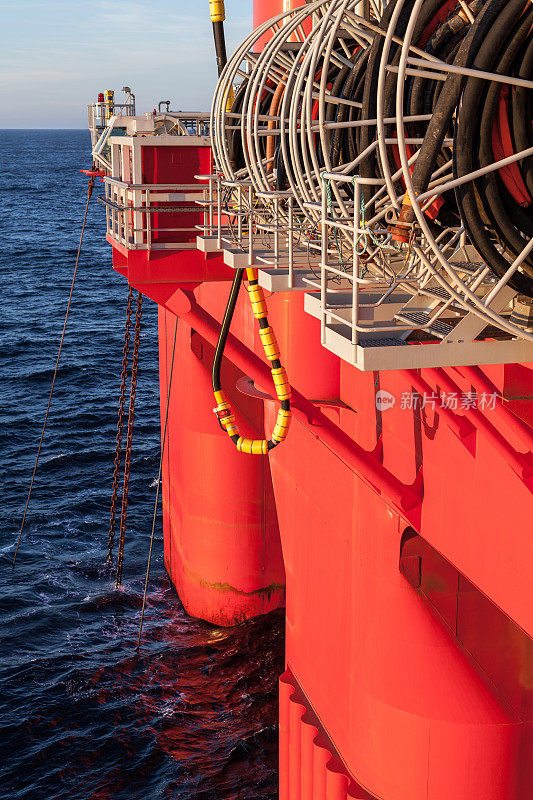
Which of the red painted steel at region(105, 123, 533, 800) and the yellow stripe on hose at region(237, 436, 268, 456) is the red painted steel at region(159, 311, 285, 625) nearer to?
the red painted steel at region(105, 123, 533, 800)

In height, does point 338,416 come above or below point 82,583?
above

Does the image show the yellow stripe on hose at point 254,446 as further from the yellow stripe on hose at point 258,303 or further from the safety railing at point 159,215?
the safety railing at point 159,215

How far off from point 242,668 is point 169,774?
3469mm

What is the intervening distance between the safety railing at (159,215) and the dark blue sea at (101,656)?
30.5 feet

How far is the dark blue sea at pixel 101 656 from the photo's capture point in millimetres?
16422

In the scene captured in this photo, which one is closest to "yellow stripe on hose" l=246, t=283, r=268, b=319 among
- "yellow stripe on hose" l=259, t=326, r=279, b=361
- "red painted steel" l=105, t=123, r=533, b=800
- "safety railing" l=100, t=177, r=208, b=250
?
"yellow stripe on hose" l=259, t=326, r=279, b=361

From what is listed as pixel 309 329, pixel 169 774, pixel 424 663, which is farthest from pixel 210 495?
pixel 424 663

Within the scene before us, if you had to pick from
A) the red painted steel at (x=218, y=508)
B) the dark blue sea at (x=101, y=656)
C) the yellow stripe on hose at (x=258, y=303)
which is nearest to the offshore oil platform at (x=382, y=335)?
the yellow stripe on hose at (x=258, y=303)

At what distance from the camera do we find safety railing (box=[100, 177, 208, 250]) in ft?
45.0

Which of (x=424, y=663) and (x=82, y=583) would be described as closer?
(x=424, y=663)

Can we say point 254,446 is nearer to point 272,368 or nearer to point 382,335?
point 272,368

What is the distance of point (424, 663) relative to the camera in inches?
440

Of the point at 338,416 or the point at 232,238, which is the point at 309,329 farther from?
the point at 232,238

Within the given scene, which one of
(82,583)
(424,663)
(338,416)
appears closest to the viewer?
(424,663)
